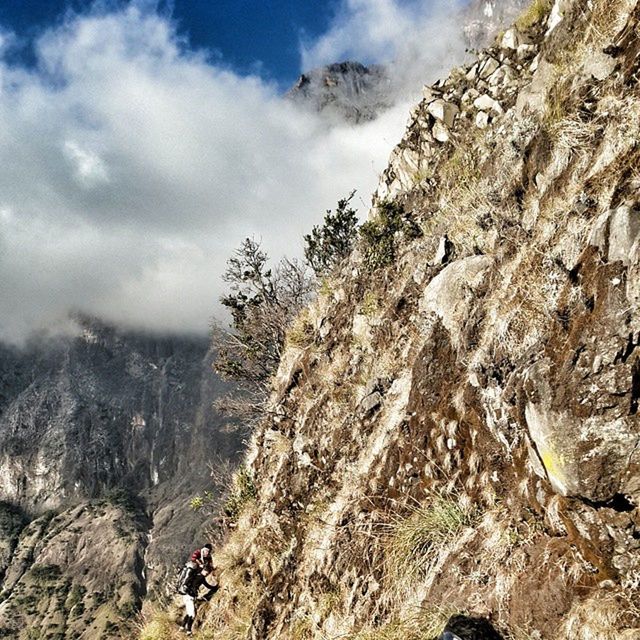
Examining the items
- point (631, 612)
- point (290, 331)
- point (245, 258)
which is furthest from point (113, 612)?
point (631, 612)

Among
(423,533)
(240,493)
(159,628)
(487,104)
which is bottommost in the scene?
(159,628)

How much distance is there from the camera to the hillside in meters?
4.12

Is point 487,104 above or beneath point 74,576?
above

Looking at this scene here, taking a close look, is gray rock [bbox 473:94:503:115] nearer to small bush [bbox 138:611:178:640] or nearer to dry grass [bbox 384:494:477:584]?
dry grass [bbox 384:494:477:584]

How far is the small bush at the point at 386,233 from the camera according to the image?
1173cm

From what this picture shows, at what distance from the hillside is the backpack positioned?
695 mm

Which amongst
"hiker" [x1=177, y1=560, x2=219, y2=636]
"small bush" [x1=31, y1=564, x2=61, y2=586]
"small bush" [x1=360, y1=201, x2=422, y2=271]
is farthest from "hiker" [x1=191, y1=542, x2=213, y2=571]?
"small bush" [x1=31, y1=564, x2=61, y2=586]

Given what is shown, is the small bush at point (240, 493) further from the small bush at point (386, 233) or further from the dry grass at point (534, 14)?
the dry grass at point (534, 14)

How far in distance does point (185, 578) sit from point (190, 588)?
0.25 m

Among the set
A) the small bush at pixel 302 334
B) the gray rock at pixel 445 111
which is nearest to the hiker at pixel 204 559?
the small bush at pixel 302 334

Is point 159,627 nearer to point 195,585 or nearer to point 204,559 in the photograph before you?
point 195,585

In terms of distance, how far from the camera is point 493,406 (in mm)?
5527

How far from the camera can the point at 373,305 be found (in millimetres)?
10914

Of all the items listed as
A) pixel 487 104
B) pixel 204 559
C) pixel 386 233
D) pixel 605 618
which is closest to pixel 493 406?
pixel 605 618
